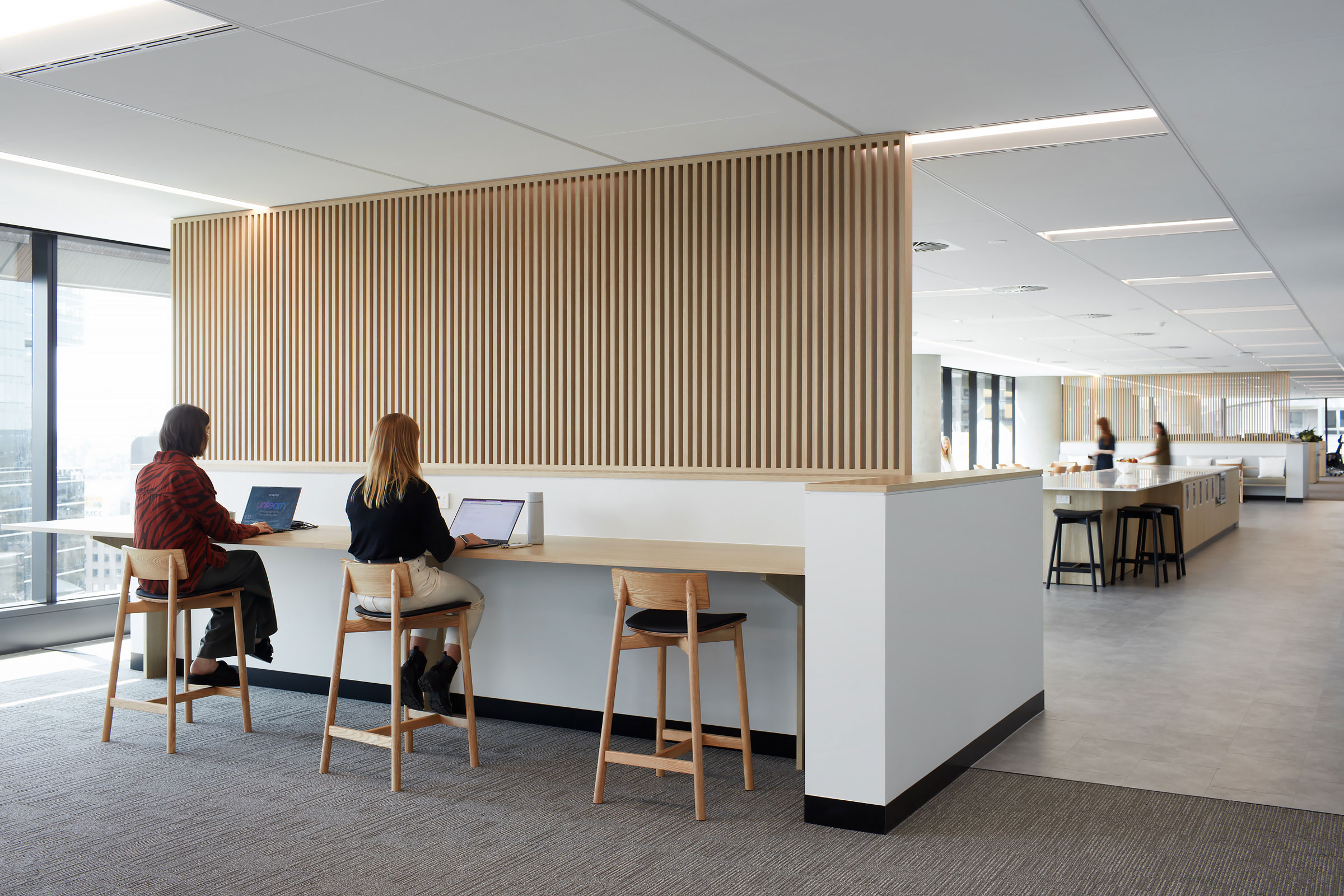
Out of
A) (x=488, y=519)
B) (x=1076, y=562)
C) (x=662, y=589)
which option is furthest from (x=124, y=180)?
(x=1076, y=562)

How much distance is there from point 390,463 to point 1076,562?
7489 mm

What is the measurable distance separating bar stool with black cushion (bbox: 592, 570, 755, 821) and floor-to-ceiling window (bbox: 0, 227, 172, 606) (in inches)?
179

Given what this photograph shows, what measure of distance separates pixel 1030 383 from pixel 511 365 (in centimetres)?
2023

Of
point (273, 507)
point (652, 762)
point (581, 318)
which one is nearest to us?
point (652, 762)

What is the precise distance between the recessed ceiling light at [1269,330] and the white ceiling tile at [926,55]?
9.93 m

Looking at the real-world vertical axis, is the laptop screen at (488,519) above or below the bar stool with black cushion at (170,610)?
above

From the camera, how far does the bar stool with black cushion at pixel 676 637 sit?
3.85 metres

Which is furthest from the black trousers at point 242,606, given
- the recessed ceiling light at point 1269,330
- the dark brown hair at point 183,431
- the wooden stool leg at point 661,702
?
the recessed ceiling light at point 1269,330

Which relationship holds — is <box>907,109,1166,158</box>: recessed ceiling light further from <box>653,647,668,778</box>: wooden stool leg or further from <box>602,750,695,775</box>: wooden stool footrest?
<box>602,750,695,775</box>: wooden stool footrest

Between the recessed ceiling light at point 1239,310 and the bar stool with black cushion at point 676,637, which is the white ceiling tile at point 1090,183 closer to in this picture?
the bar stool with black cushion at point 676,637

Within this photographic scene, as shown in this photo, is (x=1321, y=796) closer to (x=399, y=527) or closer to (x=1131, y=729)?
(x=1131, y=729)

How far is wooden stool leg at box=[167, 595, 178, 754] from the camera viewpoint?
4.70m

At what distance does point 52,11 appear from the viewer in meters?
3.63

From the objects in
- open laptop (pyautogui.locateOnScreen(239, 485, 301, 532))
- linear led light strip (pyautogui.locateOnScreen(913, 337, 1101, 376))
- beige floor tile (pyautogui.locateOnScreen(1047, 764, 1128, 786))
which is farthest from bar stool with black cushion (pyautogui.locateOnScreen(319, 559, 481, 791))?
linear led light strip (pyautogui.locateOnScreen(913, 337, 1101, 376))
